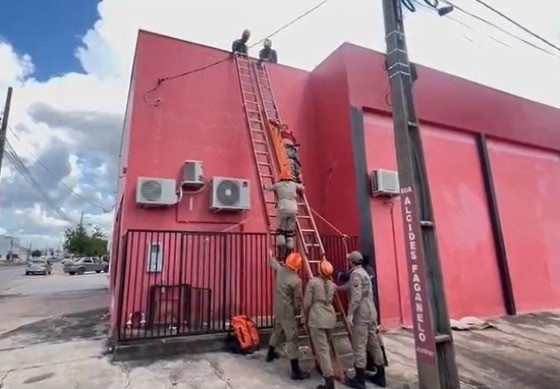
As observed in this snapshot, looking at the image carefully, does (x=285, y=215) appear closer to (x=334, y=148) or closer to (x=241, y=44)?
(x=334, y=148)

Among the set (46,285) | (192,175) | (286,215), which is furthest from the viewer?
(46,285)

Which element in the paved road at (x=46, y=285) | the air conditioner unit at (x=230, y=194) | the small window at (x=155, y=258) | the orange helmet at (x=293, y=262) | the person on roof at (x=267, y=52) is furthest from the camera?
the paved road at (x=46, y=285)

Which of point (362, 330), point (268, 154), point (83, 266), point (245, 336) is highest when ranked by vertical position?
point (268, 154)

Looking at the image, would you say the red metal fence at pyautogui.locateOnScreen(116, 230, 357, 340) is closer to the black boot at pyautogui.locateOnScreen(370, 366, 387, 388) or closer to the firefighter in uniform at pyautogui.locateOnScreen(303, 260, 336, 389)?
the firefighter in uniform at pyautogui.locateOnScreen(303, 260, 336, 389)

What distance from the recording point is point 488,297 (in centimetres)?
973

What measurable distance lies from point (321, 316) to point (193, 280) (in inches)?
150

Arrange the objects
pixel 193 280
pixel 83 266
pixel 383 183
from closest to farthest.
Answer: pixel 193 280 < pixel 383 183 < pixel 83 266

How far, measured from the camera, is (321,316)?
4.79m

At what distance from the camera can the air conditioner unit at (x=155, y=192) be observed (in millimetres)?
7438

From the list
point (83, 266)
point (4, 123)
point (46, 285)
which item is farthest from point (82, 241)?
point (4, 123)

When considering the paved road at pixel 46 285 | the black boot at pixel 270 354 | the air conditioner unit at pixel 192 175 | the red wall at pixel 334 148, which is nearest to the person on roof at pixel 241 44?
the red wall at pixel 334 148

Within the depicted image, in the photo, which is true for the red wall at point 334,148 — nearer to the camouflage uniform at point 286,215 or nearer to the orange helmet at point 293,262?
the camouflage uniform at point 286,215

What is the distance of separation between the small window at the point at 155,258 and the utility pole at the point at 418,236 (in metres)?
4.94

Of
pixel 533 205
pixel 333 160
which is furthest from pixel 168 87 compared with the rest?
pixel 533 205
